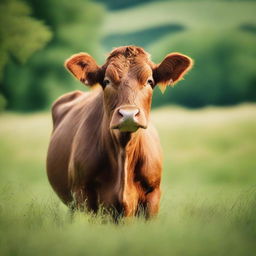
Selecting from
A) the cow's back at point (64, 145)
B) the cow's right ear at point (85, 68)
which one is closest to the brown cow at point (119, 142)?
the cow's right ear at point (85, 68)

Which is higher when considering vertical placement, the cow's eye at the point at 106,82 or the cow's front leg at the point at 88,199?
Answer: the cow's eye at the point at 106,82

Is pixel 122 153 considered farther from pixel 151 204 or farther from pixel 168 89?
pixel 168 89

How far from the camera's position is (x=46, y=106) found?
69.0ft

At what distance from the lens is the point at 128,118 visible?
4602 millimetres

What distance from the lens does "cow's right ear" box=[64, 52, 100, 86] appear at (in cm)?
558

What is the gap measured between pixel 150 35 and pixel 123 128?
19352 mm

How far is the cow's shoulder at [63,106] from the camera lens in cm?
779

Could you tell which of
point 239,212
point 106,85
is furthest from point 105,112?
point 239,212

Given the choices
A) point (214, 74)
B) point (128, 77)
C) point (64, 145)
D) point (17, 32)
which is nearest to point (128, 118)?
point (128, 77)

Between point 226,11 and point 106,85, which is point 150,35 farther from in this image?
point 106,85

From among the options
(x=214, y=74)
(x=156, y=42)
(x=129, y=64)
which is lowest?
(x=214, y=74)

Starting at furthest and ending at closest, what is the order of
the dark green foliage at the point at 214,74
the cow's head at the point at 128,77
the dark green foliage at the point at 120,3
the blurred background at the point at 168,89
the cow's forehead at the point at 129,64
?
the dark green foliage at the point at 120,3, the dark green foliage at the point at 214,74, the blurred background at the point at 168,89, the cow's forehead at the point at 129,64, the cow's head at the point at 128,77

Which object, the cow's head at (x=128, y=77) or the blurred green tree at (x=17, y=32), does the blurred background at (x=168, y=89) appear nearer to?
the blurred green tree at (x=17, y=32)

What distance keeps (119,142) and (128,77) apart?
69 centimetres
